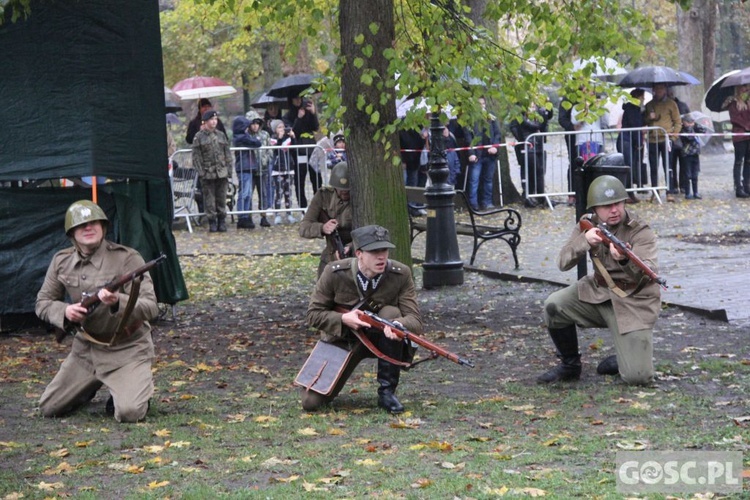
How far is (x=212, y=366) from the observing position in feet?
35.1

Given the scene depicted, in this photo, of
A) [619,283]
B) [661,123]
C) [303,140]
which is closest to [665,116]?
[661,123]

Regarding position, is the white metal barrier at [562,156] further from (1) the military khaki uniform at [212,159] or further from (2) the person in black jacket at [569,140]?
(1) the military khaki uniform at [212,159]

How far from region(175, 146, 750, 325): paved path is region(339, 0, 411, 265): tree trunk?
2984mm

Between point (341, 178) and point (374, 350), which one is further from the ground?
point (341, 178)

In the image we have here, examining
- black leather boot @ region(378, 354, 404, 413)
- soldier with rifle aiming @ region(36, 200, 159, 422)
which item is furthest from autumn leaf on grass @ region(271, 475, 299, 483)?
soldier with rifle aiming @ region(36, 200, 159, 422)

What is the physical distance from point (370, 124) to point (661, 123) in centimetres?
1268

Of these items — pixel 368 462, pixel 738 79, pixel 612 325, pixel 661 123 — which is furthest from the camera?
pixel 738 79

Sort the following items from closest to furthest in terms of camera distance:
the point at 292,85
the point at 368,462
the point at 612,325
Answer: the point at 368,462, the point at 612,325, the point at 292,85

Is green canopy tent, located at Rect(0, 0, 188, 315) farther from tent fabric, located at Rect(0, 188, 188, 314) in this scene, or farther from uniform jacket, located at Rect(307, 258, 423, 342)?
uniform jacket, located at Rect(307, 258, 423, 342)

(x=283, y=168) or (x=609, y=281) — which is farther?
(x=283, y=168)

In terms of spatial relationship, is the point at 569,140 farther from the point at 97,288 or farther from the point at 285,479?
the point at 285,479

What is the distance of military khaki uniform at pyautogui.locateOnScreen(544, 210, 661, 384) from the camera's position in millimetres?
8977

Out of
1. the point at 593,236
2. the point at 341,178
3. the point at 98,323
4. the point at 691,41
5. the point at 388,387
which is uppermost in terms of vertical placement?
the point at 691,41

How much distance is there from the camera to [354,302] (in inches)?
336
